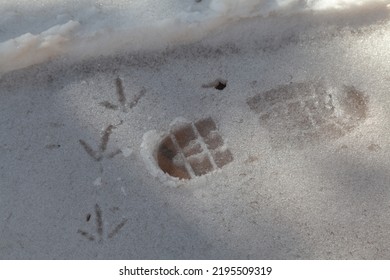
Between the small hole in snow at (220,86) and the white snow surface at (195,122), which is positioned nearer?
the white snow surface at (195,122)

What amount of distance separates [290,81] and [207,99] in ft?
0.75

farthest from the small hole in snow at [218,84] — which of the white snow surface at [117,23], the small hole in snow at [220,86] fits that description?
the white snow surface at [117,23]

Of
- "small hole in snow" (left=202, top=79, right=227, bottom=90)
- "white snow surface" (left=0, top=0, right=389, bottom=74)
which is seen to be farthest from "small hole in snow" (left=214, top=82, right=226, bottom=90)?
"white snow surface" (left=0, top=0, right=389, bottom=74)

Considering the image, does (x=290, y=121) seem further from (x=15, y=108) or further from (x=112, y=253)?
(x=15, y=108)

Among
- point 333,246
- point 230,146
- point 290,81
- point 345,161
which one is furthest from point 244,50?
point 333,246

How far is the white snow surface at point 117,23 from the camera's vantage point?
1421 millimetres

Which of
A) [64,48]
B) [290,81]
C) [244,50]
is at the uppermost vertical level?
[64,48]

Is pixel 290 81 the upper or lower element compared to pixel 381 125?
upper

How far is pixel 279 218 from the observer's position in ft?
4.25

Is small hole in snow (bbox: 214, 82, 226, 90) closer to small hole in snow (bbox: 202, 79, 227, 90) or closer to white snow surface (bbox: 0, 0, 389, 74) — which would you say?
small hole in snow (bbox: 202, 79, 227, 90)

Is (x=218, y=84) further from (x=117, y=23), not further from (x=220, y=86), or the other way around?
(x=117, y=23)

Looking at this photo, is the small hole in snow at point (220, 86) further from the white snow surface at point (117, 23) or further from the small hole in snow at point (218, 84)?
the white snow surface at point (117, 23)

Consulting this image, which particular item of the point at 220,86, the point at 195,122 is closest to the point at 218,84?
the point at 220,86
